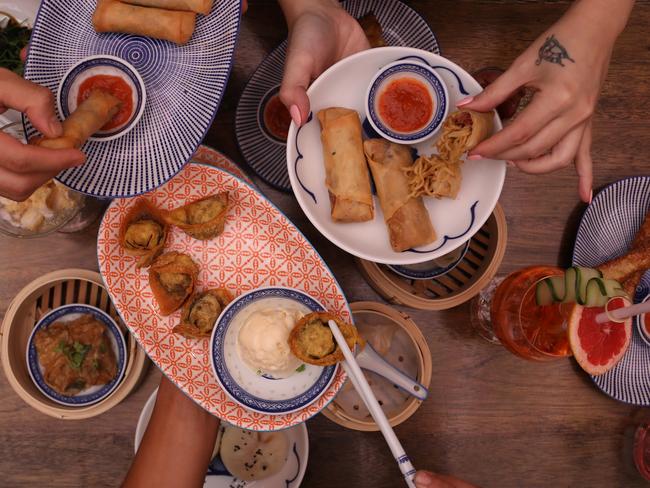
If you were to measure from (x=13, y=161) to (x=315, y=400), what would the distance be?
1353mm

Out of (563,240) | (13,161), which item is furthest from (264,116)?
(563,240)

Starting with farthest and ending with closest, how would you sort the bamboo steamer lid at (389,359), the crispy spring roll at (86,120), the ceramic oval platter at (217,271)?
the bamboo steamer lid at (389,359), the ceramic oval platter at (217,271), the crispy spring roll at (86,120)

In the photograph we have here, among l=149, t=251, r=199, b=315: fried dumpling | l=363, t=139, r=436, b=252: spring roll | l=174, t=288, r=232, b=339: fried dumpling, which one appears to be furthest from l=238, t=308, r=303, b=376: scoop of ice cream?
l=363, t=139, r=436, b=252: spring roll

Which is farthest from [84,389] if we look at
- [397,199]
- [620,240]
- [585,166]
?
[620,240]

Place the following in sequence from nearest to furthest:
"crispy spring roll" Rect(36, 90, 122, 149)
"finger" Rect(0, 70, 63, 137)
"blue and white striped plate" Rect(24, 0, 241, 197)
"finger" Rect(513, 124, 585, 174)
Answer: "finger" Rect(0, 70, 63, 137), "crispy spring roll" Rect(36, 90, 122, 149), "finger" Rect(513, 124, 585, 174), "blue and white striped plate" Rect(24, 0, 241, 197)

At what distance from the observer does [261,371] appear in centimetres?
194

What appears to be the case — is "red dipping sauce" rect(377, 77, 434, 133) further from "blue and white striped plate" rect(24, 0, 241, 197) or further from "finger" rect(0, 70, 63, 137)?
"finger" rect(0, 70, 63, 137)

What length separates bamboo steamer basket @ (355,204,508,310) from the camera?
213 centimetres

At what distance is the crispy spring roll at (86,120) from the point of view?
157 cm

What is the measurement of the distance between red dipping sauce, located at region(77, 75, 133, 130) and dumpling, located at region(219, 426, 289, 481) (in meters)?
1.56

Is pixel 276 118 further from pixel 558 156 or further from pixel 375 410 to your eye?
pixel 375 410

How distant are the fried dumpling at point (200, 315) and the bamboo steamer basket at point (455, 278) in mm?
716

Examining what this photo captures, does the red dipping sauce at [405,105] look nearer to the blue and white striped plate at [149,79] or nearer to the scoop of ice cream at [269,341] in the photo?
the blue and white striped plate at [149,79]

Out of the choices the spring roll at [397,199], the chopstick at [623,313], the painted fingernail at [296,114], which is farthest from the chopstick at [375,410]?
the chopstick at [623,313]
